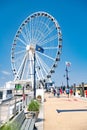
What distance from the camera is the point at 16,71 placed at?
190 ft

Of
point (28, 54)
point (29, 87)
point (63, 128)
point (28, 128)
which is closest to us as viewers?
point (28, 128)

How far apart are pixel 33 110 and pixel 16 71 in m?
44.6

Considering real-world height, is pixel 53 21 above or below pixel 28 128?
above

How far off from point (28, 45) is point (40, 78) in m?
6.98

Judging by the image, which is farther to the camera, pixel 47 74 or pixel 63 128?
pixel 47 74

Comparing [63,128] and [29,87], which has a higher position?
[29,87]

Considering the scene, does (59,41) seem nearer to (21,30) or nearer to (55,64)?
(55,64)

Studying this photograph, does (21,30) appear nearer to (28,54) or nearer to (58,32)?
(28,54)

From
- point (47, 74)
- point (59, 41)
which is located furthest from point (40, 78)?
point (59, 41)

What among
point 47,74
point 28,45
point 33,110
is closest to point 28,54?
point 28,45

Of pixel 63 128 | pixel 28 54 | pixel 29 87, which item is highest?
pixel 28 54

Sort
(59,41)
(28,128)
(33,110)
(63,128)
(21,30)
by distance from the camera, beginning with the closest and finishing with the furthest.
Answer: (28,128) → (63,128) → (33,110) → (59,41) → (21,30)

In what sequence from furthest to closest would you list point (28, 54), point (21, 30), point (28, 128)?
1. point (21, 30)
2. point (28, 54)
3. point (28, 128)

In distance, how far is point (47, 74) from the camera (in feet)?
169
